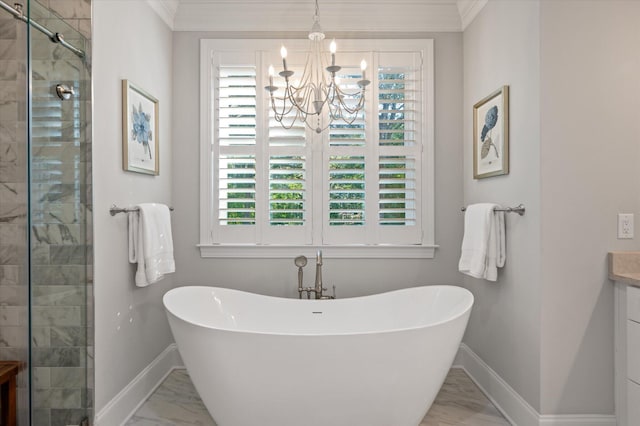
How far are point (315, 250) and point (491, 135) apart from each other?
4.69 feet

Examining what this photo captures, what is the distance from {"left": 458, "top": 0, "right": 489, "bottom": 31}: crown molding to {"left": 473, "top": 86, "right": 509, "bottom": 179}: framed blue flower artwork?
651mm

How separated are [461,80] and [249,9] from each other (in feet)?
5.46

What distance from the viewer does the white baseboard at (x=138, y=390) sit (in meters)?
2.13

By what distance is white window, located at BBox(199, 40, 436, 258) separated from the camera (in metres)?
3.01

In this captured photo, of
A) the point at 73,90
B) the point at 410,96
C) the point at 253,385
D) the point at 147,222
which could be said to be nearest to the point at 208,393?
the point at 253,385

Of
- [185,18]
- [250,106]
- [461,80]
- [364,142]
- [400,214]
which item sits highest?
[185,18]

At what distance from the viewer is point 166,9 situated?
9.42 feet

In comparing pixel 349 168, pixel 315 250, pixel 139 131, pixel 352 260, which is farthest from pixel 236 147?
pixel 352 260

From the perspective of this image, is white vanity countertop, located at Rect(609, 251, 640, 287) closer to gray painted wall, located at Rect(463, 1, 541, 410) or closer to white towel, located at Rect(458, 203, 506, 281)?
gray painted wall, located at Rect(463, 1, 541, 410)

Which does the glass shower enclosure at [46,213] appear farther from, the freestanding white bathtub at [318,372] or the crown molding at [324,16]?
the crown molding at [324,16]

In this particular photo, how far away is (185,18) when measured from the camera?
3008 millimetres

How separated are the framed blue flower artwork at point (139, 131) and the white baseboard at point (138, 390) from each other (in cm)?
127

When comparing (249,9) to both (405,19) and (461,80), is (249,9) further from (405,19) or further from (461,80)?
A: (461,80)

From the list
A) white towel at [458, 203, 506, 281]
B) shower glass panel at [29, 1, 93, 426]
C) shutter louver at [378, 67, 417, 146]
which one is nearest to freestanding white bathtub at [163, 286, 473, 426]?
white towel at [458, 203, 506, 281]
